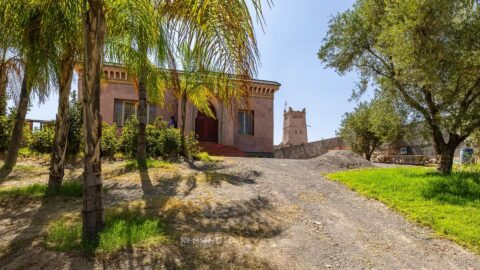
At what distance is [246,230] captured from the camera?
19.7 ft

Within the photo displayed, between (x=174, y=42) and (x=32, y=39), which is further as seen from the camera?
(x=32, y=39)

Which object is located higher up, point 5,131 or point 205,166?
point 5,131

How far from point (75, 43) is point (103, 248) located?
14.5 feet

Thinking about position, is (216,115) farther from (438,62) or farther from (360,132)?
(438,62)

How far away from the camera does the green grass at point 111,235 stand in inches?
184

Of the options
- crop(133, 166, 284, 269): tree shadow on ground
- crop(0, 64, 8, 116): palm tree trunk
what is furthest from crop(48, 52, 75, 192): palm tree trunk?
crop(0, 64, 8, 116): palm tree trunk

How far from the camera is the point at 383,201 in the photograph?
29.0 ft

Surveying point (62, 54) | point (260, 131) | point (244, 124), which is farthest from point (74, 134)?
point (260, 131)

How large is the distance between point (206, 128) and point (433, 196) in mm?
15580

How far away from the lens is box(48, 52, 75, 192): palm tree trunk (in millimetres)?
7496

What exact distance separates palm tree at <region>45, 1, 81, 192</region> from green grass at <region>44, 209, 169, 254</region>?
225 centimetres

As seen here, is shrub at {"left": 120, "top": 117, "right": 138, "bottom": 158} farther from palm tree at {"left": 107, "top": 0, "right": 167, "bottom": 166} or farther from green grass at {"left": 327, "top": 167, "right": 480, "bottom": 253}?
green grass at {"left": 327, "top": 167, "right": 480, "bottom": 253}

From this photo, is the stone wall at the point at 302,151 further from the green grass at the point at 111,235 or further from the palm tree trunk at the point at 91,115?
the palm tree trunk at the point at 91,115

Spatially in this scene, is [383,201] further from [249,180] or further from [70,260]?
[70,260]
